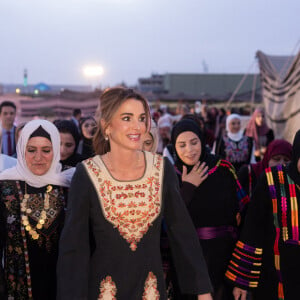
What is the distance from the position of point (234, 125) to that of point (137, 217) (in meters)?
5.07

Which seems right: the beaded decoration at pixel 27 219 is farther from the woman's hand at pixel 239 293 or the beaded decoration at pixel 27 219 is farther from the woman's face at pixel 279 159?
the woman's face at pixel 279 159

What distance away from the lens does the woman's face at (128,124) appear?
2.07 meters

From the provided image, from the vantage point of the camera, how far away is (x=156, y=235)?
6.93 feet

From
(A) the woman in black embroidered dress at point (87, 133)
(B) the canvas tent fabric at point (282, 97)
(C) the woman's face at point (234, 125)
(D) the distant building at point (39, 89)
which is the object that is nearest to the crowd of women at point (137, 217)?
(A) the woman in black embroidered dress at point (87, 133)

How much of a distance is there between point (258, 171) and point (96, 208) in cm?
217

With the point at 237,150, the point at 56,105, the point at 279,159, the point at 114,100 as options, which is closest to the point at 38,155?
the point at 114,100

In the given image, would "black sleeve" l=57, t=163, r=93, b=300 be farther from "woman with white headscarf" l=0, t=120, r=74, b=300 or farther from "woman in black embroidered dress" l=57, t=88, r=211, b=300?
"woman with white headscarf" l=0, t=120, r=74, b=300

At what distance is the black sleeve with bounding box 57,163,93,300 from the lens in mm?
1957

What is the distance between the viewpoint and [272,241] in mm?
2746

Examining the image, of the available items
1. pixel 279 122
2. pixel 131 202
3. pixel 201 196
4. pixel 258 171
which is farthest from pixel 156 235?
pixel 279 122

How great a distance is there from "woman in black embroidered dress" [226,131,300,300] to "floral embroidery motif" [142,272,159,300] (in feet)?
3.01

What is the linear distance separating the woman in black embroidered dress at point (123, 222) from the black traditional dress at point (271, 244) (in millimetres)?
757

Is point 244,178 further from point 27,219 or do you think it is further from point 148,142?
point 27,219

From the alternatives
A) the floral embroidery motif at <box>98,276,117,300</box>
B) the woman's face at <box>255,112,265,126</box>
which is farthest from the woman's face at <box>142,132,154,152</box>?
the woman's face at <box>255,112,265,126</box>
